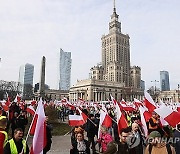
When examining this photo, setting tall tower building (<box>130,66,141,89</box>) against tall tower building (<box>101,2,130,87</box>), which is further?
tall tower building (<box>130,66,141,89</box>)

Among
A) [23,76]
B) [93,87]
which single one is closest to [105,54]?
[93,87]

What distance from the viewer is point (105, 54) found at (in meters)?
148

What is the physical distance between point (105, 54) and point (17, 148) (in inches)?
5682

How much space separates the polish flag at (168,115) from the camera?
6.99 metres

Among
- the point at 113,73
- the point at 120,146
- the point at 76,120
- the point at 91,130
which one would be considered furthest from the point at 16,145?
the point at 113,73

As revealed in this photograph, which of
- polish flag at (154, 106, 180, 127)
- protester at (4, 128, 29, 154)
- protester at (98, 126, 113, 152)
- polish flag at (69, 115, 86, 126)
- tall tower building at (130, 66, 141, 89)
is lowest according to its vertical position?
protester at (98, 126, 113, 152)

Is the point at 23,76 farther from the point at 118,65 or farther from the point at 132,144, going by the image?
the point at 132,144

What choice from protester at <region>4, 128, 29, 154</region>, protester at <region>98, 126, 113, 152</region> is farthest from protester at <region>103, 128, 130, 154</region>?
protester at <region>98, 126, 113, 152</region>

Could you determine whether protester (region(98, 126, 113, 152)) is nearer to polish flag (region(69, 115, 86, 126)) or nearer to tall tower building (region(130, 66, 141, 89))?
polish flag (region(69, 115, 86, 126))

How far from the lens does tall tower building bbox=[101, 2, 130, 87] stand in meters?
138

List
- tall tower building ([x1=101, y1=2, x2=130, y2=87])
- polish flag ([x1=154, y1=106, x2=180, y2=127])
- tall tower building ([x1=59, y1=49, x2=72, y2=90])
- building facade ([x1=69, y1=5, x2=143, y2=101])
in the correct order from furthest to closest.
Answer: tall tower building ([x1=59, y1=49, x2=72, y2=90]) → tall tower building ([x1=101, y1=2, x2=130, y2=87]) → building facade ([x1=69, y1=5, x2=143, y2=101]) → polish flag ([x1=154, y1=106, x2=180, y2=127])

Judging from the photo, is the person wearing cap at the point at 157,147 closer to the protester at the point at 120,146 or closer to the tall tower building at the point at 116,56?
the protester at the point at 120,146

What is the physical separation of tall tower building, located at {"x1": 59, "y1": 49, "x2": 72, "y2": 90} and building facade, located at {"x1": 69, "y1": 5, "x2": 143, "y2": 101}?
32.5 meters

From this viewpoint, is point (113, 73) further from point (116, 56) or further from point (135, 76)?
point (135, 76)
